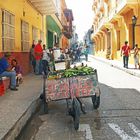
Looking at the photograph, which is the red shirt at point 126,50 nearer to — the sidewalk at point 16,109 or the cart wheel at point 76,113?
the sidewalk at point 16,109

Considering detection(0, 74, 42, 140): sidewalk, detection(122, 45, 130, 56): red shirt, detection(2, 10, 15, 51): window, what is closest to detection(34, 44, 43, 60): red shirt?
detection(2, 10, 15, 51): window

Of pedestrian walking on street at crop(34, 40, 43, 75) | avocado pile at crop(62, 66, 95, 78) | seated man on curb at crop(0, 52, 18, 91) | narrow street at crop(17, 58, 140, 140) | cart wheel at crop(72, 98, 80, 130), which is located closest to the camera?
narrow street at crop(17, 58, 140, 140)

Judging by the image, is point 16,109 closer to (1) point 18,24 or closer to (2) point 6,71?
(2) point 6,71

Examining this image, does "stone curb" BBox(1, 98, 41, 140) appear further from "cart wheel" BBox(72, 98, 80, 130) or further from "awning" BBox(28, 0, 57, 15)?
"awning" BBox(28, 0, 57, 15)

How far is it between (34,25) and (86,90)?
1380 centimetres

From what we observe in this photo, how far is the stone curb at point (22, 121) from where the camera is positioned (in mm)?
6173

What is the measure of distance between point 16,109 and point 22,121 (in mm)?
972

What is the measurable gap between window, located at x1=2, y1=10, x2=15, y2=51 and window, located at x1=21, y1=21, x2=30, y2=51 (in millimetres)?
2138

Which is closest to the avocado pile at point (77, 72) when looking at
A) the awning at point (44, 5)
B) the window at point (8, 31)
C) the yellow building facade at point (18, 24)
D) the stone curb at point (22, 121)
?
the stone curb at point (22, 121)

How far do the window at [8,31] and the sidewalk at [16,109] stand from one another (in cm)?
195

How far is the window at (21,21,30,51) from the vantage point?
16.9m

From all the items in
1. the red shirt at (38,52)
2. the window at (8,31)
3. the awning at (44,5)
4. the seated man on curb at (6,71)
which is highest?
the awning at (44,5)

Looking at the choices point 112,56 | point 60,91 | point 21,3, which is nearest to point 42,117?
point 60,91

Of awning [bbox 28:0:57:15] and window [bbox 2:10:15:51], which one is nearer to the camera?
window [bbox 2:10:15:51]
